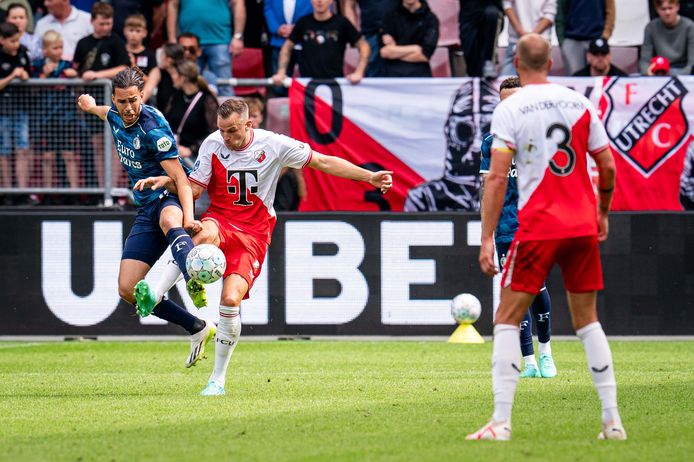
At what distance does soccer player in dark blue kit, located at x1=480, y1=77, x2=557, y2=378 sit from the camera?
10875mm

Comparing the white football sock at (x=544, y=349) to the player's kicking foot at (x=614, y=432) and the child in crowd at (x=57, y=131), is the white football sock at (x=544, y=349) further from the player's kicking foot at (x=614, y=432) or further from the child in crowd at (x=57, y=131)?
the child in crowd at (x=57, y=131)

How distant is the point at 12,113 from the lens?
16.2m

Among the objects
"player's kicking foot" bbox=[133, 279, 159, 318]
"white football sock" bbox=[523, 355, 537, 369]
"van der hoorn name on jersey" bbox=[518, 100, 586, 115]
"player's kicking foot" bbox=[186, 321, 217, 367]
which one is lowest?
"white football sock" bbox=[523, 355, 537, 369]

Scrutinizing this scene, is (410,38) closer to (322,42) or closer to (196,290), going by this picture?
(322,42)

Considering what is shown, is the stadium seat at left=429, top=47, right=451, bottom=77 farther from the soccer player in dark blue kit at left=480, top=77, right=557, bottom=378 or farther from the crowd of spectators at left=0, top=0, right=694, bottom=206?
the soccer player in dark blue kit at left=480, top=77, right=557, bottom=378

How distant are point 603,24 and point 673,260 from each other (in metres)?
3.40

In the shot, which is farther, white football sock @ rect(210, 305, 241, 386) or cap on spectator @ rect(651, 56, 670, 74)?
cap on spectator @ rect(651, 56, 670, 74)

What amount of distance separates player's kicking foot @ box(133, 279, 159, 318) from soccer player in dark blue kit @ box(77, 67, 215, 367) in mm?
12

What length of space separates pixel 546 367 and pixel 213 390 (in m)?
3.11

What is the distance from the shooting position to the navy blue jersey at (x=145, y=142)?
34.9 feet

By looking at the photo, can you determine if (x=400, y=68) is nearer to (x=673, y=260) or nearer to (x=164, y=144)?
(x=673, y=260)

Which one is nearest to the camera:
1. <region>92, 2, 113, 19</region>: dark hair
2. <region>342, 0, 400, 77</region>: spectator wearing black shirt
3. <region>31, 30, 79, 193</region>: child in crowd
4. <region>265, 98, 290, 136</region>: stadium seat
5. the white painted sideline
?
the white painted sideline

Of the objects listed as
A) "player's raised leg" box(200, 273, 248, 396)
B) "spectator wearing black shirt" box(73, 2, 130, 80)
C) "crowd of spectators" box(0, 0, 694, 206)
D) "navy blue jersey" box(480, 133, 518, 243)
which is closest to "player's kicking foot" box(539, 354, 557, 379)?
"navy blue jersey" box(480, 133, 518, 243)

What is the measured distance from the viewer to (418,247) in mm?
16219
